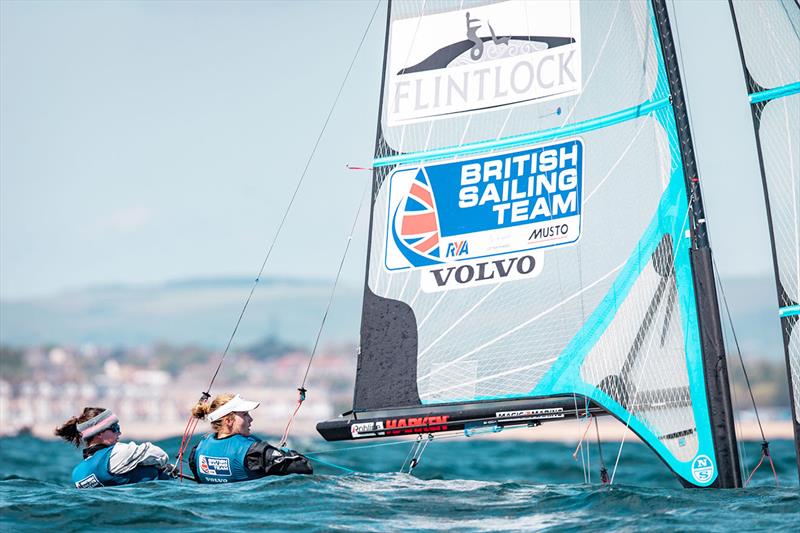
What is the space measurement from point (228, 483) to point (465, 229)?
256cm

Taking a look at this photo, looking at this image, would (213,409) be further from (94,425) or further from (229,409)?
(94,425)

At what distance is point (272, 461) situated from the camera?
826 cm

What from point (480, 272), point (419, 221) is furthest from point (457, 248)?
point (419, 221)

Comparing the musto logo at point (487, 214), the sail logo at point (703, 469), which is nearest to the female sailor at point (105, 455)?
the musto logo at point (487, 214)

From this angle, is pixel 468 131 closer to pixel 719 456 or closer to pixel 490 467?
pixel 719 456

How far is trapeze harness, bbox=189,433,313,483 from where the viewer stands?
8.27 metres

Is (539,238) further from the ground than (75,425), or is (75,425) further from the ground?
(539,238)

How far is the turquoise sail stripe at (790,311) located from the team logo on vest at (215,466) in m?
3.91

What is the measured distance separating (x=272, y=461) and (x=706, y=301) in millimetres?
3183

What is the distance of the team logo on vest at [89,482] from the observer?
8.47 m

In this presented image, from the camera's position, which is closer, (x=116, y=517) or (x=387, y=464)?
(x=116, y=517)

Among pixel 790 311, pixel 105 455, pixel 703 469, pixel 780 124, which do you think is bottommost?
pixel 703 469

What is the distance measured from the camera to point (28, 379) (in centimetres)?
13425

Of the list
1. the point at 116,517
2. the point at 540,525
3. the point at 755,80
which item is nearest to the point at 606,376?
the point at 540,525
